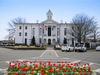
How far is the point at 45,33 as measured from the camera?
60500mm

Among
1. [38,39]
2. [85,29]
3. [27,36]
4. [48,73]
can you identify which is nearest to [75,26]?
[85,29]

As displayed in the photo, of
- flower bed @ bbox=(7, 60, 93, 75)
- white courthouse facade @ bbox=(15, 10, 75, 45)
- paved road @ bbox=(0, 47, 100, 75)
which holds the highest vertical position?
white courthouse facade @ bbox=(15, 10, 75, 45)

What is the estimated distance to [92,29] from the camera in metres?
37.4

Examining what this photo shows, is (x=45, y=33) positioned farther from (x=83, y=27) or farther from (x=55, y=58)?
(x=55, y=58)

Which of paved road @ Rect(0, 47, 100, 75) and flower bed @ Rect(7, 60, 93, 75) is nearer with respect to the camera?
flower bed @ Rect(7, 60, 93, 75)

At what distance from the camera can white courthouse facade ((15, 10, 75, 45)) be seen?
59750 mm

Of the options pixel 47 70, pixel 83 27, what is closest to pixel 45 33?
pixel 83 27

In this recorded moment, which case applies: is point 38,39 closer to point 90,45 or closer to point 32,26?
point 32,26

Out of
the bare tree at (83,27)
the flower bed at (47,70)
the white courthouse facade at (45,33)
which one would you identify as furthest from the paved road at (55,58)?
the white courthouse facade at (45,33)

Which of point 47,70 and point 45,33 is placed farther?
point 45,33

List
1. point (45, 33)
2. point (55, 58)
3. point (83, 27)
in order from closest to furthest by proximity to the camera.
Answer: point (55, 58)
point (83, 27)
point (45, 33)

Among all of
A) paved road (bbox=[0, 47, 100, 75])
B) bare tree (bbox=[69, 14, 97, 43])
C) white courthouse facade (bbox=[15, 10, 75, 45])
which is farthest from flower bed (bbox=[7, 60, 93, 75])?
white courthouse facade (bbox=[15, 10, 75, 45])

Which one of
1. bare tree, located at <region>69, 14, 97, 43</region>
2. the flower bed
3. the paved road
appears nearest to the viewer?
the flower bed

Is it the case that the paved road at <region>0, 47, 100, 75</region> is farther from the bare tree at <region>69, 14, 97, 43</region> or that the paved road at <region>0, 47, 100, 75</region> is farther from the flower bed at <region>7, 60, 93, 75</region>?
the bare tree at <region>69, 14, 97, 43</region>
